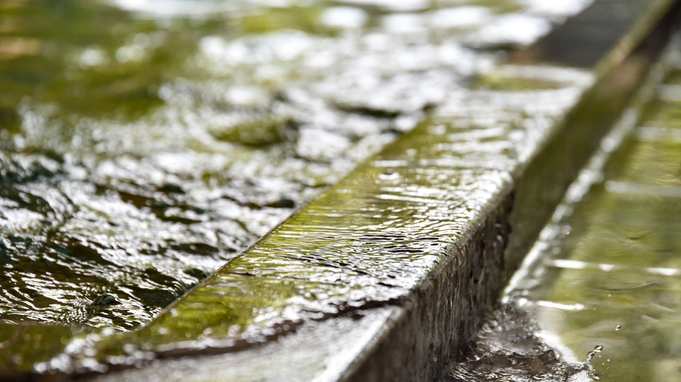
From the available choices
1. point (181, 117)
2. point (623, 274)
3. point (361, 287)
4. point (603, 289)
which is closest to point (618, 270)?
point (623, 274)

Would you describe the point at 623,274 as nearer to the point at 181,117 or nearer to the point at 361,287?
the point at 361,287

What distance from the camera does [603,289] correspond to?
96.0 inches

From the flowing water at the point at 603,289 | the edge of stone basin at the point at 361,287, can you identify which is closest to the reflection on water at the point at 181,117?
the edge of stone basin at the point at 361,287

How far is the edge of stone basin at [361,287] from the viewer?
147 centimetres

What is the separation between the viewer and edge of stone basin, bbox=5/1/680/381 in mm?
1468

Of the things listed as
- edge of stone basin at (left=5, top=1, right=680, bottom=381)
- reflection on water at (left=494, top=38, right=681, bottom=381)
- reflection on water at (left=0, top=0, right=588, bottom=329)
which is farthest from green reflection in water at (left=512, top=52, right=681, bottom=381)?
reflection on water at (left=0, top=0, right=588, bottom=329)

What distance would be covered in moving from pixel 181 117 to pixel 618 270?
210 cm

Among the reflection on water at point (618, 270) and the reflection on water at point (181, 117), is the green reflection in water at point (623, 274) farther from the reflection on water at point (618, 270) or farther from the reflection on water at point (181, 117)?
the reflection on water at point (181, 117)

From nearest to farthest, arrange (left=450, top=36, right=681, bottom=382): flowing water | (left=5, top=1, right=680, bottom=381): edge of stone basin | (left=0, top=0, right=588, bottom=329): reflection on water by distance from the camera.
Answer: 1. (left=5, top=1, right=680, bottom=381): edge of stone basin
2. (left=450, top=36, right=681, bottom=382): flowing water
3. (left=0, top=0, right=588, bottom=329): reflection on water

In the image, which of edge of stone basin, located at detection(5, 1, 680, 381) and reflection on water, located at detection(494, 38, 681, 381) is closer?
edge of stone basin, located at detection(5, 1, 680, 381)

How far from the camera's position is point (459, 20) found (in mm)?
5531

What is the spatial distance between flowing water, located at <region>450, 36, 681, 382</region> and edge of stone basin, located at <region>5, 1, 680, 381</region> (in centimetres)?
9

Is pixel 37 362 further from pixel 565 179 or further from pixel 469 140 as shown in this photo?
pixel 565 179

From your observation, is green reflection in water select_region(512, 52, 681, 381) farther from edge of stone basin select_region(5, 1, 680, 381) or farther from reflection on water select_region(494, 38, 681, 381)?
edge of stone basin select_region(5, 1, 680, 381)
